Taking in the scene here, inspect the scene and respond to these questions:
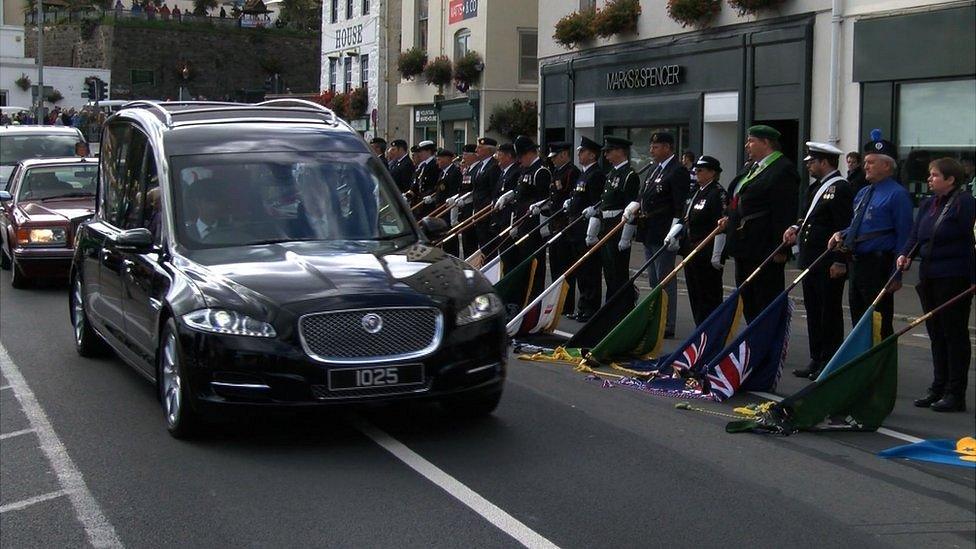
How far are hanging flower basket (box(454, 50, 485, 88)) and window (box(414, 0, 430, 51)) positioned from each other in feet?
15.0

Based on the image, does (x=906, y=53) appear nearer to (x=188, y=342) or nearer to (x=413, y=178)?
(x=413, y=178)

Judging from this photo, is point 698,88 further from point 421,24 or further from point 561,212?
point 421,24

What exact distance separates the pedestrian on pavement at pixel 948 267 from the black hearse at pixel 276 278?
307cm

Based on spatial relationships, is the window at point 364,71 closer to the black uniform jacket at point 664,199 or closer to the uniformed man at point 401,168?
the uniformed man at point 401,168

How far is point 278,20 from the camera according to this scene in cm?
8081

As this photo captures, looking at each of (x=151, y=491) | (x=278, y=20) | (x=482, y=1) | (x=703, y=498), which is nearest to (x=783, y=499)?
(x=703, y=498)

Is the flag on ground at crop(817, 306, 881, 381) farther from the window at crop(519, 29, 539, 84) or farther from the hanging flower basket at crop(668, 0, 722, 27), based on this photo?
the window at crop(519, 29, 539, 84)

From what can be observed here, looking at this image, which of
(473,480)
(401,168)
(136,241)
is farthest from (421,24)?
(473,480)

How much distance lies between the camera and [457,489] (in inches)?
253

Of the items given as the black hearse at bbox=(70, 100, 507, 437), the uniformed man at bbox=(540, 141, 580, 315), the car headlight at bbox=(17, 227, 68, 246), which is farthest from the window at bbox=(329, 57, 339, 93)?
the black hearse at bbox=(70, 100, 507, 437)

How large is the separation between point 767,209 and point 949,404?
2.40 metres

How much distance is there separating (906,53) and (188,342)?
13408mm

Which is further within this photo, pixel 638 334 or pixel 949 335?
pixel 638 334

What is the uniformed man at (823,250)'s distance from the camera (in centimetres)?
978
